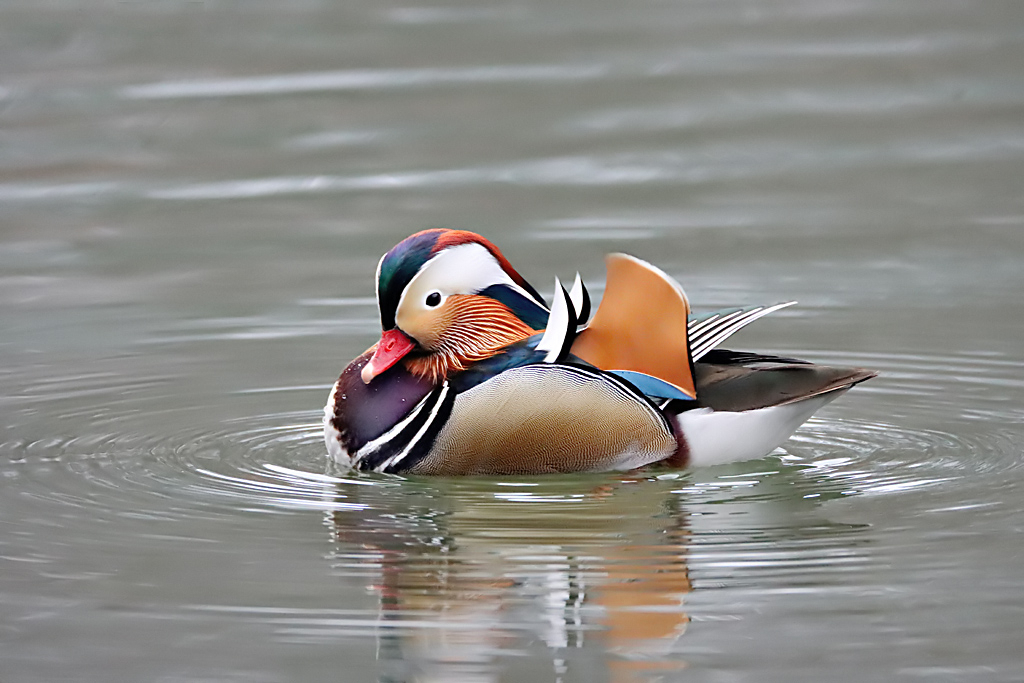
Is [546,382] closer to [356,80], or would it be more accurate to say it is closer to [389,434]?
[389,434]

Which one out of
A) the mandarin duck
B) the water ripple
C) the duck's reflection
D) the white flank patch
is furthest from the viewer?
the water ripple

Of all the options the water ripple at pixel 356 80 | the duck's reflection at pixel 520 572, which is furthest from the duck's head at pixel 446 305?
the water ripple at pixel 356 80

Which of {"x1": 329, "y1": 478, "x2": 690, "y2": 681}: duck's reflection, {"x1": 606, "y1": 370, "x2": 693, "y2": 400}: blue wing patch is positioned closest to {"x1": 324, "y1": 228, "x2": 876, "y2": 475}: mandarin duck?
{"x1": 606, "y1": 370, "x2": 693, "y2": 400}: blue wing patch

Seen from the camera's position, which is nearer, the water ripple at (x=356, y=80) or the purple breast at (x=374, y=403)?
the purple breast at (x=374, y=403)

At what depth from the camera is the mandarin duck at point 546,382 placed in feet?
19.5

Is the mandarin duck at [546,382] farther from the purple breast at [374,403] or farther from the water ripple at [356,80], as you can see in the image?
the water ripple at [356,80]

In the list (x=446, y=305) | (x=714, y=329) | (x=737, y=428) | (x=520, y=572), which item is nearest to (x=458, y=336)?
(x=446, y=305)

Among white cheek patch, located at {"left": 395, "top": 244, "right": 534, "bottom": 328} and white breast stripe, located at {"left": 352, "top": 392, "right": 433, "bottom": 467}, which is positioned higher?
white cheek patch, located at {"left": 395, "top": 244, "right": 534, "bottom": 328}

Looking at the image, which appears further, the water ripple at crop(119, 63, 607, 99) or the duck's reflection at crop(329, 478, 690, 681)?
the water ripple at crop(119, 63, 607, 99)

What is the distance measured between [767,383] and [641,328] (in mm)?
464

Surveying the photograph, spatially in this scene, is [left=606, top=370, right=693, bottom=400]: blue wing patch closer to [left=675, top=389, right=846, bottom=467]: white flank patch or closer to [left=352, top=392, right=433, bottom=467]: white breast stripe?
[left=675, top=389, right=846, bottom=467]: white flank patch

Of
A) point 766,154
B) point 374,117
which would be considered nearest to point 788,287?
point 766,154

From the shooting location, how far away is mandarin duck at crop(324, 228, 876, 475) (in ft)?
19.5

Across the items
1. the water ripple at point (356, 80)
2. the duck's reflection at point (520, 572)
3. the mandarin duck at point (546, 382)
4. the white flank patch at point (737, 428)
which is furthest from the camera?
the water ripple at point (356, 80)
